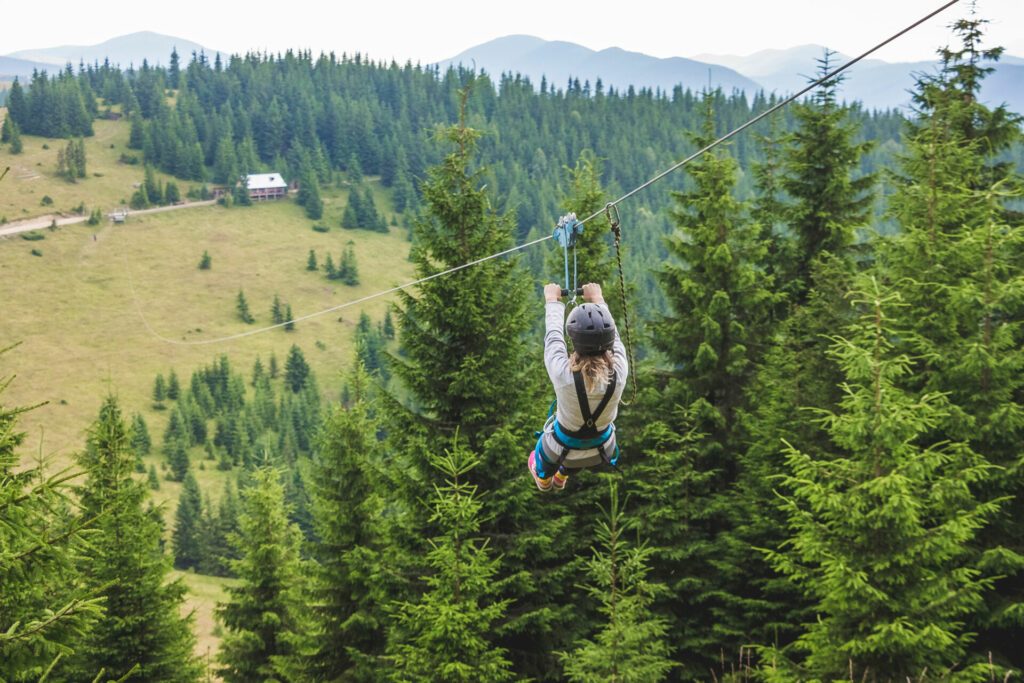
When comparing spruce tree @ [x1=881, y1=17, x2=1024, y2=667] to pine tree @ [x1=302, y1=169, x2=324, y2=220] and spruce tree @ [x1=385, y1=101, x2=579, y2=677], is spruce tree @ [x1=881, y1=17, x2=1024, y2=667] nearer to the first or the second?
spruce tree @ [x1=385, y1=101, x2=579, y2=677]

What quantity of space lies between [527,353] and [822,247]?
10035 millimetres

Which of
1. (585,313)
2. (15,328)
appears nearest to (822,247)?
(585,313)

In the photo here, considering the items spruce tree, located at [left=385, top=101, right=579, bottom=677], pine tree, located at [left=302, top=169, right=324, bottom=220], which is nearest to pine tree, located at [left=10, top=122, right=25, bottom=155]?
pine tree, located at [left=302, top=169, right=324, bottom=220]

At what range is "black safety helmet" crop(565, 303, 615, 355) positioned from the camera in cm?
611

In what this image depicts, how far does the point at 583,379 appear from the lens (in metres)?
6.36

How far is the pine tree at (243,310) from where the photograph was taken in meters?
146

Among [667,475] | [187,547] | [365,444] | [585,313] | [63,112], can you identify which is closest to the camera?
[585,313]

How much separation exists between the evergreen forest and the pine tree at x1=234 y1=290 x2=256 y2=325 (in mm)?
132120

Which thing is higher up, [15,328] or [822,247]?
[822,247]

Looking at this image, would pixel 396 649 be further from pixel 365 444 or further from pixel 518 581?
pixel 365 444

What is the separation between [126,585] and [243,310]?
140 meters

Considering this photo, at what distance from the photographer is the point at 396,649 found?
13.3m

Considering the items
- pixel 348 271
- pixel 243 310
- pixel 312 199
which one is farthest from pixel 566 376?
pixel 312 199

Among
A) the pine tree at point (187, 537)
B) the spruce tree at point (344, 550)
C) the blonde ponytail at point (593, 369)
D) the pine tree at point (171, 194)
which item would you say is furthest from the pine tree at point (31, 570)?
the pine tree at point (171, 194)
